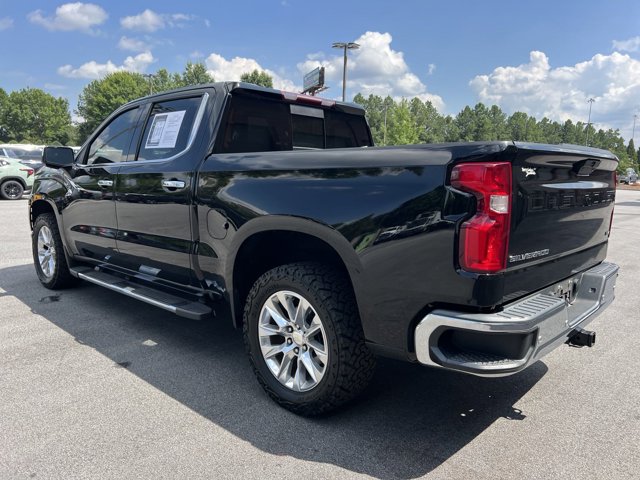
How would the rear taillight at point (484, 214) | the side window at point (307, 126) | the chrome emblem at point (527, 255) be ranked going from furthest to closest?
1. the side window at point (307, 126)
2. the chrome emblem at point (527, 255)
3. the rear taillight at point (484, 214)

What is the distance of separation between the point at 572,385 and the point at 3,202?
16697 mm

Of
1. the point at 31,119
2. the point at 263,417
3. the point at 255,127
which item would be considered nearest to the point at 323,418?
the point at 263,417

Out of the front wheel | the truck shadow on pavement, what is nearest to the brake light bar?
the front wheel

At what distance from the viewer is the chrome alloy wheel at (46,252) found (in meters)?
5.18

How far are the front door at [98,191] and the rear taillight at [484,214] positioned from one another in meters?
3.02

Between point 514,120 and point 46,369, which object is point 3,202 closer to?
point 46,369

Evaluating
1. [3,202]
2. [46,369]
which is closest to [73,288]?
[46,369]

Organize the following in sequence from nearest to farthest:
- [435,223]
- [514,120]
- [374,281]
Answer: [435,223] < [374,281] < [514,120]

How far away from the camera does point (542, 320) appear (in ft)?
7.18

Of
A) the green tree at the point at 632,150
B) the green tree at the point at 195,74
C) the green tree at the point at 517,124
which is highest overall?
the green tree at the point at 195,74

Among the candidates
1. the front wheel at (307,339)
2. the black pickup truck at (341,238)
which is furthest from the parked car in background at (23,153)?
the front wheel at (307,339)

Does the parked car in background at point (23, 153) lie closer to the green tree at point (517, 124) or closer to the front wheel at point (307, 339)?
the front wheel at point (307, 339)

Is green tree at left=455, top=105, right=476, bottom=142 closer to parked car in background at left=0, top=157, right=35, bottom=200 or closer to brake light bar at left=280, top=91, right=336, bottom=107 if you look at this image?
parked car in background at left=0, top=157, right=35, bottom=200

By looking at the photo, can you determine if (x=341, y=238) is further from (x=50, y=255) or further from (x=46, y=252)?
(x=46, y=252)
